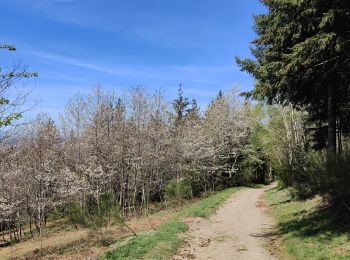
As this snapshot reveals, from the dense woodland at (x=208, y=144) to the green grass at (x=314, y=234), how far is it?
2.50 feet

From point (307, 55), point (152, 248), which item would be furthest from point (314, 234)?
point (307, 55)

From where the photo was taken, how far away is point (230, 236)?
14.2m

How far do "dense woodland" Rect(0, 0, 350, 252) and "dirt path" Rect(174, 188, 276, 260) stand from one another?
9.20ft

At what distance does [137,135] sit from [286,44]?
17558 mm

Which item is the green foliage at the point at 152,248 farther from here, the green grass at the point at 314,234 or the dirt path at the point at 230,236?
the green grass at the point at 314,234

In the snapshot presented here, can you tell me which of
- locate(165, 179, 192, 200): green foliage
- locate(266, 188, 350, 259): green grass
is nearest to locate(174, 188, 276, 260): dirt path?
locate(266, 188, 350, 259): green grass

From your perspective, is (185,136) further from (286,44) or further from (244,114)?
(286,44)

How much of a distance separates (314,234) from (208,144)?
2862cm

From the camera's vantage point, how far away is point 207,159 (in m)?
40.2

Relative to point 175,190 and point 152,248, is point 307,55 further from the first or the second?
point 175,190

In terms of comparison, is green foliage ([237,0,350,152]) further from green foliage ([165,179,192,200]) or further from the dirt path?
green foliage ([165,179,192,200])

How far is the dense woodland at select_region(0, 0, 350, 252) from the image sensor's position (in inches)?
515

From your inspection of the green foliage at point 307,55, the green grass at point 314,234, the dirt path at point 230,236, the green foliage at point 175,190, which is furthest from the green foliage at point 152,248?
the green foliage at point 175,190

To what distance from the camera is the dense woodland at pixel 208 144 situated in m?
13.1
